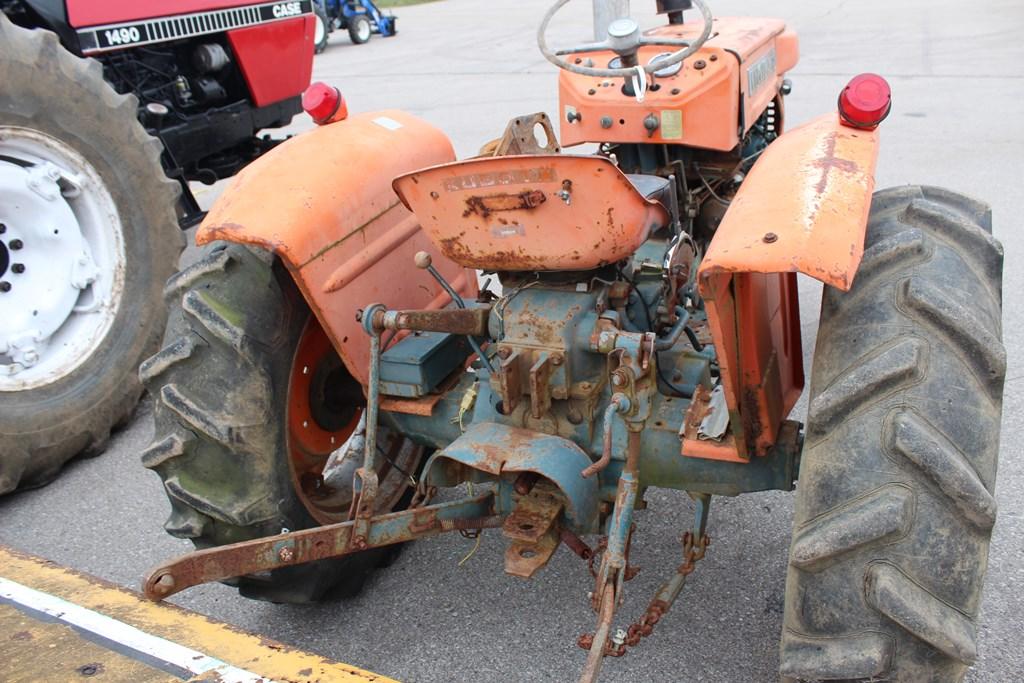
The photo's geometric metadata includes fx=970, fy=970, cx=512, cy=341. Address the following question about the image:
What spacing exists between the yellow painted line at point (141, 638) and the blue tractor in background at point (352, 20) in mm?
14825

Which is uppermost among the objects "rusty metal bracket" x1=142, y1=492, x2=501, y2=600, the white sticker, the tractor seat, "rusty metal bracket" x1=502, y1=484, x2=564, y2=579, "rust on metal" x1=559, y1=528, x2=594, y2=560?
the white sticker

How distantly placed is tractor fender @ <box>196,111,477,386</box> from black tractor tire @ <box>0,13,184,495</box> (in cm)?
138

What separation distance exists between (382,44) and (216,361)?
15119 millimetres

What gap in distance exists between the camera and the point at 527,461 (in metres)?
2.20

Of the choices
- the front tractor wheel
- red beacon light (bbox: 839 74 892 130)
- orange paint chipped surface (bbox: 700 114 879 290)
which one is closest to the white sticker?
the front tractor wheel

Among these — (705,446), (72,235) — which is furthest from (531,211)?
(72,235)

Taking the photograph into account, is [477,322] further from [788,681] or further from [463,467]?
[788,681]

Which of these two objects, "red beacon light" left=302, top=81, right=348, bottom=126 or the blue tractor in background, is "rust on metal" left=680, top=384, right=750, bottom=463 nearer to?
"red beacon light" left=302, top=81, right=348, bottom=126

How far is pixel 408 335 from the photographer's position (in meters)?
2.71

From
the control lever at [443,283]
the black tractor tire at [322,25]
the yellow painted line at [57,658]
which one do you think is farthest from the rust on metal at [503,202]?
the black tractor tire at [322,25]

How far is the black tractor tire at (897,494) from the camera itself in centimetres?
166

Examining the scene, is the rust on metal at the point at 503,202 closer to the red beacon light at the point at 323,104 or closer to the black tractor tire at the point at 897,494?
the black tractor tire at the point at 897,494

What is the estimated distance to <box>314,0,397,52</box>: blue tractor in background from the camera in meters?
16.0

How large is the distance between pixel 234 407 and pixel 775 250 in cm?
135
